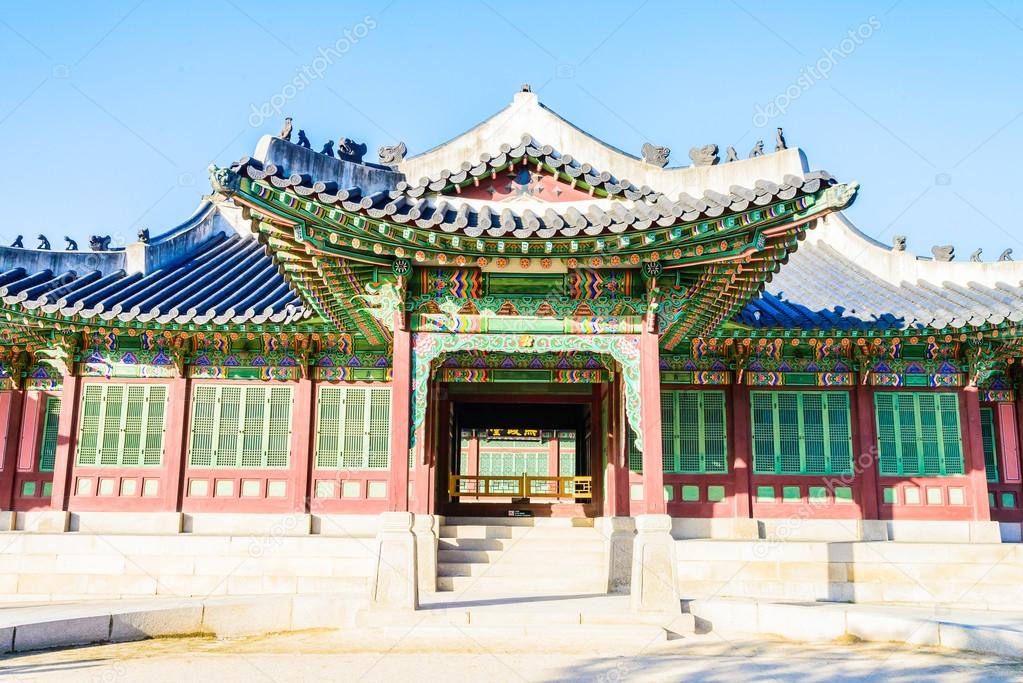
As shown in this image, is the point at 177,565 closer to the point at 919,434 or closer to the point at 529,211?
the point at 529,211

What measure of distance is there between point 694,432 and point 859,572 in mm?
3433

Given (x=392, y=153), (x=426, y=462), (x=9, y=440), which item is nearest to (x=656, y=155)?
(x=392, y=153)

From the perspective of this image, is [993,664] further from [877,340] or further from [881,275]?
[881,275]

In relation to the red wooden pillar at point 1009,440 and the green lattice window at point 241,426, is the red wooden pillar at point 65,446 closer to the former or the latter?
the green lattice window at point 241,426

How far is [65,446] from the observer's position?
47.5ft

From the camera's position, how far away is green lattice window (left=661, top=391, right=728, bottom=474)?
47.5 feet

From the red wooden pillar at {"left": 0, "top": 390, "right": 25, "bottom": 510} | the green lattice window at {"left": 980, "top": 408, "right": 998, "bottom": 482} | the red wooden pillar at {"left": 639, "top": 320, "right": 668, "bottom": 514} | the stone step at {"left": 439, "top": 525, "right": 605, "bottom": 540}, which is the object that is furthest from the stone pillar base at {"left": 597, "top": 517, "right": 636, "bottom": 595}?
the red wooden pillar at {"left": 0, "top": 390, "right": 25, "bottom": 510}

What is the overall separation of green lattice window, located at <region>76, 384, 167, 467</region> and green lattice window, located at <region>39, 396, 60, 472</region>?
2.86ft

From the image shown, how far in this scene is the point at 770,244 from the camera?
1005cm

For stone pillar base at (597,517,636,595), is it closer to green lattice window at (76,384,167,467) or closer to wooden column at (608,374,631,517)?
wooden column at (608,374,631,517)

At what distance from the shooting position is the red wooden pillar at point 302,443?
47.0 ft

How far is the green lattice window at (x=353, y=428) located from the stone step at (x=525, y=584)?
327 centimetres

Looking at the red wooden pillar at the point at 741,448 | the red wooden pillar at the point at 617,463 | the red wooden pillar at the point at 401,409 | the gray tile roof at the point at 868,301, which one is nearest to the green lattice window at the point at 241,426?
the red wooden pillar at the point at 401,409

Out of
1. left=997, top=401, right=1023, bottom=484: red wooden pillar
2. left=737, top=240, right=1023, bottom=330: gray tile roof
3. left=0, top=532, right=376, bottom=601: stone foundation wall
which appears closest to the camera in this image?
left=0, top=532, right=376, bottom=601: stone foundation wall
